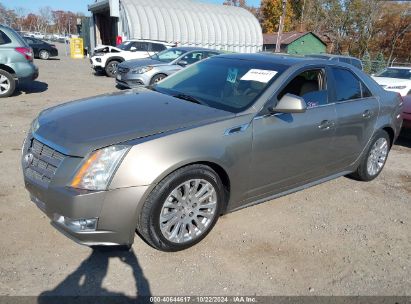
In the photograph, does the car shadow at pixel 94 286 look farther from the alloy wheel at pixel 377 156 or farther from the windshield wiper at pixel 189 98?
the alloy wheel at pixel 377 156

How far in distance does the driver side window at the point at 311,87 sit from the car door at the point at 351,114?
0.16 m

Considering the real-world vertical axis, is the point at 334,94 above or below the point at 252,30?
below

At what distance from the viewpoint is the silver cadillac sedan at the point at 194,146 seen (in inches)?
103

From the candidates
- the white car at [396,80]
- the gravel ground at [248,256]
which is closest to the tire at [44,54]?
the white car at [396,80]

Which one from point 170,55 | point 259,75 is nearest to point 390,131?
point 259,75

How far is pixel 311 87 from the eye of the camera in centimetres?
386

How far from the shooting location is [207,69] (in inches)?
164

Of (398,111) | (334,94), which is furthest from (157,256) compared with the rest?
(398,111)

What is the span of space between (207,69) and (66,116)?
1.75 m

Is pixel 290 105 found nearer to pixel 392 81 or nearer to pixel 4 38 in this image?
pixel 4 38

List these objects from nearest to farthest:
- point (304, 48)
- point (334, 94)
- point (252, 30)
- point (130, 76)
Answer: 1. point (334, 94)
2. point (130, 76)
3. point (252, 30)
4. point (304, 48)

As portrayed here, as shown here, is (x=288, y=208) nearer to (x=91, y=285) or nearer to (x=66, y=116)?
(x=91, y=285)

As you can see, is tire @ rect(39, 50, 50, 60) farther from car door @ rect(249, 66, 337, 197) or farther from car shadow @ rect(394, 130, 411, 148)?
car door @ rect(249, 66, 337, 197)

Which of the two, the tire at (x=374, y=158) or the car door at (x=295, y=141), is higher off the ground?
the car door at (x=295, y=141)
